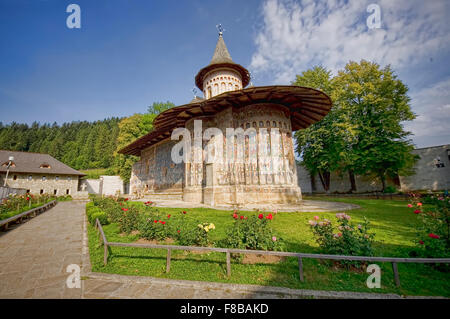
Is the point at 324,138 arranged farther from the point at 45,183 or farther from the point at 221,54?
the point at 45,183

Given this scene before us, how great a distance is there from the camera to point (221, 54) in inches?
714

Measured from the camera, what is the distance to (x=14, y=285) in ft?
10.7

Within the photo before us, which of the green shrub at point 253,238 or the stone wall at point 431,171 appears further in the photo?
the stone wall at point 431,171

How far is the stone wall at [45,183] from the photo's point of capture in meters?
25.9

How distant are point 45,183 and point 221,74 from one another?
29561 mm

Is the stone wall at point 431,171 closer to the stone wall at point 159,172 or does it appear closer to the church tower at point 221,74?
the church tower at point 221,74

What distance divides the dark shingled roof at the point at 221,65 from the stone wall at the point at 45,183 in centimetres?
2576

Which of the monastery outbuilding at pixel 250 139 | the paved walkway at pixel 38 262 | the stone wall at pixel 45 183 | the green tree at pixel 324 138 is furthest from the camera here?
the stone wall at pixel 45 183

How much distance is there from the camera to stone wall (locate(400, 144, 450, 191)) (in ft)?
64.4

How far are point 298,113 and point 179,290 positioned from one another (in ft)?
46.9

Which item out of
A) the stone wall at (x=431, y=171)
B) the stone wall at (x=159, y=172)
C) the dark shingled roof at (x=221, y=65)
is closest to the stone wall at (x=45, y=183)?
the stone wall at (x=159, y=172)

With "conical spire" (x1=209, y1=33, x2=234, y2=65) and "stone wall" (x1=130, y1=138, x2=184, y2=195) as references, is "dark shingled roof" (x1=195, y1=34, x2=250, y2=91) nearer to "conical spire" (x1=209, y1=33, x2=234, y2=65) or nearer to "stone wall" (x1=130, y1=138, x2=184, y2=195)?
"conical spire" (x1=209, y1=33, x2=234, y2=65)
